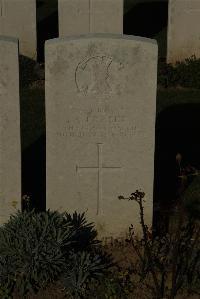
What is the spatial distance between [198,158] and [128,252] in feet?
9.71

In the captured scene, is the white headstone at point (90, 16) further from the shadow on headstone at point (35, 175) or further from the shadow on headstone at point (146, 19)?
the shadow on headstone at point (35, 175)

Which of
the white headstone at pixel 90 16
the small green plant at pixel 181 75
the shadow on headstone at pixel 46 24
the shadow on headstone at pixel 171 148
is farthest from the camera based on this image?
the shadow on headstone at pixel 46 24

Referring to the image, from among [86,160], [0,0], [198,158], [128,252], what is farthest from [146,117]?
[0,0]

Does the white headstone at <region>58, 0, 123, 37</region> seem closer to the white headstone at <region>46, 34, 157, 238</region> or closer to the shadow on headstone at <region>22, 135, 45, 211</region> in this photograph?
the shadow on headstone at <region>22, 135, 45, 211</region>

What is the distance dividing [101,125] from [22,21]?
7.60 metres

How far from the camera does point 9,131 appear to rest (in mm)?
6742

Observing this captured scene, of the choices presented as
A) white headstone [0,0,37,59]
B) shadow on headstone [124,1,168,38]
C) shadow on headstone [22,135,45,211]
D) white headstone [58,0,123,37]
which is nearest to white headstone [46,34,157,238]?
shadow on headstone [22,135,45,211]

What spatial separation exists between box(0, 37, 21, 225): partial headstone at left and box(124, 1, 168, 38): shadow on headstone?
10.4 m

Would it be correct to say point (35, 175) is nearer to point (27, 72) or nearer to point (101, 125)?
point (101, 125)

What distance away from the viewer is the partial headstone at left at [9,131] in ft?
21.4

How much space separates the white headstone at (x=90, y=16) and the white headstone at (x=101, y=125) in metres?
6.95

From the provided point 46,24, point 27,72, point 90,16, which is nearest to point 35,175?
point 27,72

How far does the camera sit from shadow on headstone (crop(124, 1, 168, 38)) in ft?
56.2

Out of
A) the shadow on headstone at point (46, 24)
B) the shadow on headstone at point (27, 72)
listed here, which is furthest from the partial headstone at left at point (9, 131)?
the shadow on headstone at point (46, 24)
